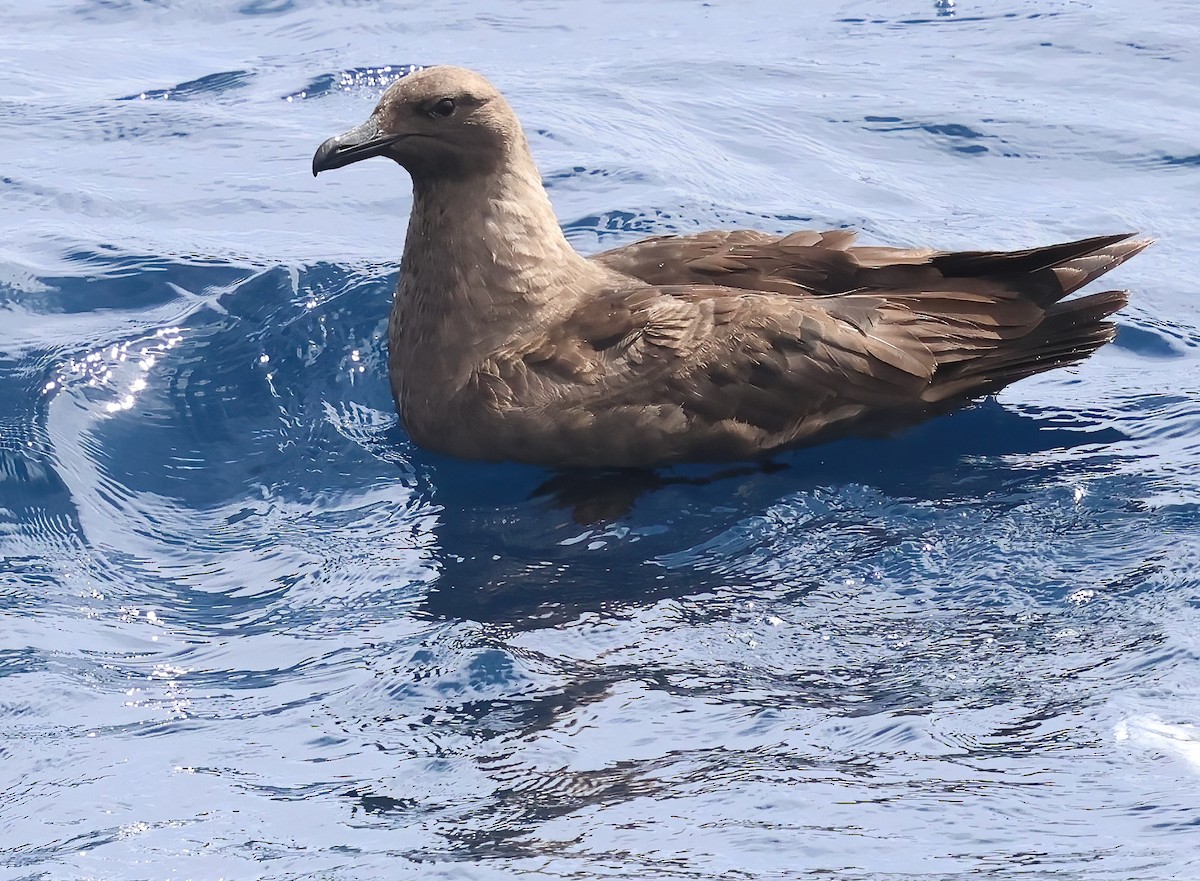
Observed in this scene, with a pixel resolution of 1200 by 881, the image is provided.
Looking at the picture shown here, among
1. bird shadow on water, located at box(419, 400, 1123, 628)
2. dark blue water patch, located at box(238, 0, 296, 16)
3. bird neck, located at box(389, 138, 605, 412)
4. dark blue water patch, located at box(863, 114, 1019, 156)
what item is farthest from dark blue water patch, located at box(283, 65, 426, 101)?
bird shadow on water, located at box(419, 400, 1123, 628)

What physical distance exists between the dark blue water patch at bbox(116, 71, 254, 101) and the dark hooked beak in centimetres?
471

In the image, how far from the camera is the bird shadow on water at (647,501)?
5.65 metres

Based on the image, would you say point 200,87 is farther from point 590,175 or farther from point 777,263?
point 777,263

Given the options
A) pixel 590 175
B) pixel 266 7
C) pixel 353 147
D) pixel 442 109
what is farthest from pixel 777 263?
pixel 266 7

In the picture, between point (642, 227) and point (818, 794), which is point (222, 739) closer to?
point (818, 794)

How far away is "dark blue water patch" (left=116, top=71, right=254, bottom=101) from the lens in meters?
10.7

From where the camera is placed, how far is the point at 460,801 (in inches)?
176

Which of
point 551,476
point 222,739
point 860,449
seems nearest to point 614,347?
point 551,476

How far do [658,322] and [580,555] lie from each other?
941mm

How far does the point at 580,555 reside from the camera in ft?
19.3

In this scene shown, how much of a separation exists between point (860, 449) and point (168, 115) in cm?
572

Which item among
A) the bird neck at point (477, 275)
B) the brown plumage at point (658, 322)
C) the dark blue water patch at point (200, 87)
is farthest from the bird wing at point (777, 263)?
the dark blue water patch at point (200, 87)

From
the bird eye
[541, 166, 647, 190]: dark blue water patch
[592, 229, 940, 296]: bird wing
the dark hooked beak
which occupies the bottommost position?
[592, 229, 940, 296]: bird wing

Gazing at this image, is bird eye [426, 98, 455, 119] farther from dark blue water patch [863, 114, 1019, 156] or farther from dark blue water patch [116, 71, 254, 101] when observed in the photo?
dark blue water patch [116, 71, 254, 101]
